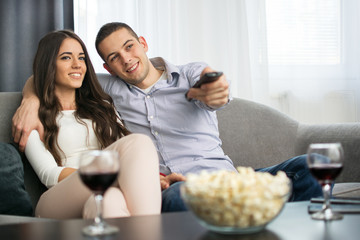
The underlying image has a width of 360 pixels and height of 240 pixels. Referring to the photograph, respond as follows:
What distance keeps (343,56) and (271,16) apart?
1.88 feet

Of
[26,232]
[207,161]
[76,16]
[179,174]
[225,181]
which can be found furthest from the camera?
[76,16]

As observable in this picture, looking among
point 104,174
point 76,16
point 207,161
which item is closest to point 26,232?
point 104,174

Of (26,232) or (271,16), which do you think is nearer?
(26,232)

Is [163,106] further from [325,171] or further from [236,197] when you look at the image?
[236,197]

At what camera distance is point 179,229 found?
938 millimetres

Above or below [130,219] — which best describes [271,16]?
above

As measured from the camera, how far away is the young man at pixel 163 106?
202 cm

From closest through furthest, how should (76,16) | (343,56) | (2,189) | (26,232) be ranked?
(26,232), (2,189), (76,16), (343,56)

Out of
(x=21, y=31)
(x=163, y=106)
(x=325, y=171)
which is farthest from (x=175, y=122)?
(x=21, y=31)

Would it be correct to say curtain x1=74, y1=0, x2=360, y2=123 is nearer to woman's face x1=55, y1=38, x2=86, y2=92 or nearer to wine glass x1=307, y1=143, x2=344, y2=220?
woman's face x1=55, y1=38, x2=86, y2=92

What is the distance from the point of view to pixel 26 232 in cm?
96

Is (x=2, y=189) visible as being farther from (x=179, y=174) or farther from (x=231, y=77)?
(x=231, y=77)

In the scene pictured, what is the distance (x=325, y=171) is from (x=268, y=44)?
7.76ft

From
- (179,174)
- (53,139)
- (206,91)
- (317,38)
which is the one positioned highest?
(317,38)
